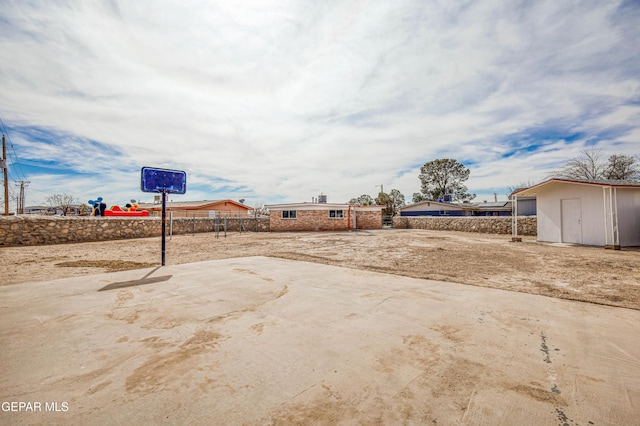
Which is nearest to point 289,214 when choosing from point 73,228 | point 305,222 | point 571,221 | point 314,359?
point 305,222

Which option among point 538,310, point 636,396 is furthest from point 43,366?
point 538,310

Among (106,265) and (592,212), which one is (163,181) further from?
(592,212)

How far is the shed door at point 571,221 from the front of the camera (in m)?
12.5

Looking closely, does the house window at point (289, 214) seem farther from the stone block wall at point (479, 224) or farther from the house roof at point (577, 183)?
the house roof at point (577, 183)

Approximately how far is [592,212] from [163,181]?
1719 centimetres

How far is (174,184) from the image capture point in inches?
316

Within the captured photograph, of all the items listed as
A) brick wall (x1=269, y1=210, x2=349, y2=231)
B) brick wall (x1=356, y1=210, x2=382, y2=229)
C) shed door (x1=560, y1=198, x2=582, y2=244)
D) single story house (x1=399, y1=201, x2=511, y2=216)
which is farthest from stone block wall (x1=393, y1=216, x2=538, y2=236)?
single story house (x1=399, y1=201, x2=511, y2=216)

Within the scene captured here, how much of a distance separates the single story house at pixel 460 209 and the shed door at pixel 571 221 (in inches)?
996

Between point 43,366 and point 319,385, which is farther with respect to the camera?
point 43,366

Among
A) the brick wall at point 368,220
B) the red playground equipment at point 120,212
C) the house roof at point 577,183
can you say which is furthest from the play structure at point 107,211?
the house roof at point 577,183

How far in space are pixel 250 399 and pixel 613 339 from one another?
13.0 feet

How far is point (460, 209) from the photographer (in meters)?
38.0

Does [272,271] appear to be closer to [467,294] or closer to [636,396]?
[467,294]

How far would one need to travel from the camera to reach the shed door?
12.5 m
